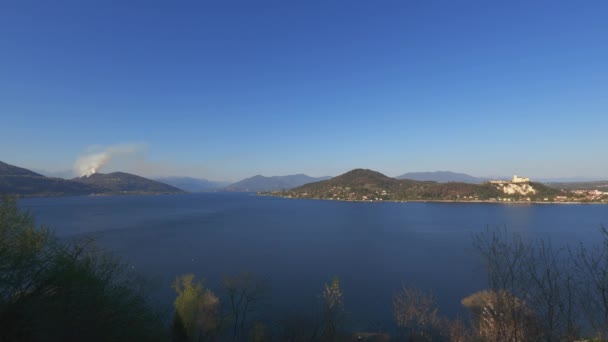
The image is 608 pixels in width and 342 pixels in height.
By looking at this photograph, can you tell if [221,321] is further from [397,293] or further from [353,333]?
[397,293]

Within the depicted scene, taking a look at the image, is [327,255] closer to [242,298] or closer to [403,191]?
[242,298]

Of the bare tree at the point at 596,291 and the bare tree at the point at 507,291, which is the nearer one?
the bare tree at the point at 596,291

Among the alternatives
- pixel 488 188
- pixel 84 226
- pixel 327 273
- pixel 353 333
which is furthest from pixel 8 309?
pixel 488 188

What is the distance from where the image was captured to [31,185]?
16625 cm

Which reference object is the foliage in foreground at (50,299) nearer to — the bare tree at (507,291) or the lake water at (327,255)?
the bare tree at (507,291)

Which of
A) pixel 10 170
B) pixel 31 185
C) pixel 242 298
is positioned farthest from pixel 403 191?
pixel 10 170

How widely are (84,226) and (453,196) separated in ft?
451

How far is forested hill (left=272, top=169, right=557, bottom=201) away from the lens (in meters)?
128

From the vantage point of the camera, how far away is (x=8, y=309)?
24.0ft

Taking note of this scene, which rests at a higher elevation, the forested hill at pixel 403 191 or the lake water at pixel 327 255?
the forested hill at pixel 403 191

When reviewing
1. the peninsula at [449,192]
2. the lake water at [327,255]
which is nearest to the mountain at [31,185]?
the lake water at [327,255]

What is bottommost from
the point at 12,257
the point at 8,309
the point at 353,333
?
the point at 353,333

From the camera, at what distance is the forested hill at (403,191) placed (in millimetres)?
128125

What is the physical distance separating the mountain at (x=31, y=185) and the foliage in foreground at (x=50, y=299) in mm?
184475
